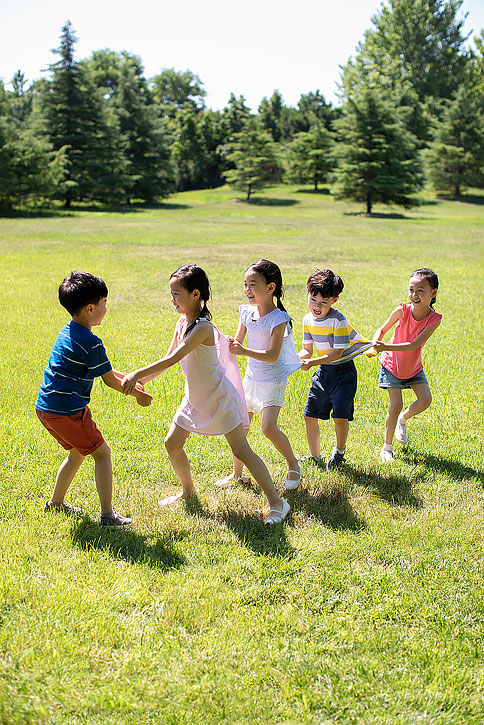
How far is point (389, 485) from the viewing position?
179 inches

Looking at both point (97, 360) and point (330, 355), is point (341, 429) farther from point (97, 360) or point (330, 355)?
point (97, 360)

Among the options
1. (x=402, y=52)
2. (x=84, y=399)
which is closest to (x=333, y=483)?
(x=84, y=399)

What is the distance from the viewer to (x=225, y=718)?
7.92ft

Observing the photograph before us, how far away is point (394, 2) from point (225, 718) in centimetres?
8613

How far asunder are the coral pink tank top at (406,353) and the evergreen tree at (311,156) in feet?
165

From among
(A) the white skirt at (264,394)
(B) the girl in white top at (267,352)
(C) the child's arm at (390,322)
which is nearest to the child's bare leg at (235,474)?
(B) the girl in white top at (267,352)

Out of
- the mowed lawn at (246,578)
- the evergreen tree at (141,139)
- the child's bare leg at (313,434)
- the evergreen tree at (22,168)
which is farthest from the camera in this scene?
the evergreen tree at (141,139)

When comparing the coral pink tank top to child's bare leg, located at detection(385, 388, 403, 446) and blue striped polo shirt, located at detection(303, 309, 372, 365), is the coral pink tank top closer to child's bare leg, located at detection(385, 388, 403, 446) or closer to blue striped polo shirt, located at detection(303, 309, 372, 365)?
child's bare leg, located at detection(385, 388, 403, 446)

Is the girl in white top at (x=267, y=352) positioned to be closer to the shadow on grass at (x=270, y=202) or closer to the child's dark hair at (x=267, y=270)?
the child's dark hair at (x=267, y=270)

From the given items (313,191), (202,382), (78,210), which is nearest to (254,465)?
(202,382)

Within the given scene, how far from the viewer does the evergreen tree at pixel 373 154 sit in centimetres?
3653

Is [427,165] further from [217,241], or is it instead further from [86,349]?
[86,349]

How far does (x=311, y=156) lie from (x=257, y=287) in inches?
2108

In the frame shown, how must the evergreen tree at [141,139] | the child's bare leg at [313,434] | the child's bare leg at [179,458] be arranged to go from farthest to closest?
1. the evergreen tree at [141,139]
2. the child's bare leg at [313,434]
3. the child's bare leg at [179,458]
